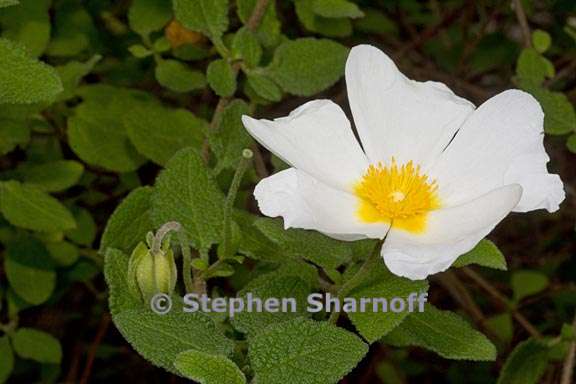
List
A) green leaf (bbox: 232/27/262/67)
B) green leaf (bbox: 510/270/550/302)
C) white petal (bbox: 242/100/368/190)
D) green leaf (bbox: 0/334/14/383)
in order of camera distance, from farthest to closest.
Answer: green leaf (bbox: 510/270/550/302), green leaf (bbox: 0/334/14/383), green leaf (bbox: 232/27/262/67), white petal (bbox: 242/100/368/190)

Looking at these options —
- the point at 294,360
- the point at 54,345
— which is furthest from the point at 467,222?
the point at 54,345

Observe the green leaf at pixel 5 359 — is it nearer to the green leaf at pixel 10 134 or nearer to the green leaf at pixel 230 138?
the green leaf at pixel 10 134

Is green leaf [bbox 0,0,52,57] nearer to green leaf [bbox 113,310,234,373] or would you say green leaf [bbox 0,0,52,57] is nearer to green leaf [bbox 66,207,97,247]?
green leaf [bbox 66,207,97,247]

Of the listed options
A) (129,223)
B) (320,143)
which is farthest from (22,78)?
(320,143)

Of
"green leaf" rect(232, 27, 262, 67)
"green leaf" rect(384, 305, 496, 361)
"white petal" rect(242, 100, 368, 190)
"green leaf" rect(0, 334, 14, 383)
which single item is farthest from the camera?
"green leaf" rect(0, 334, 14, 383)

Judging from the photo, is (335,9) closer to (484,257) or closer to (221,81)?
(221,81)

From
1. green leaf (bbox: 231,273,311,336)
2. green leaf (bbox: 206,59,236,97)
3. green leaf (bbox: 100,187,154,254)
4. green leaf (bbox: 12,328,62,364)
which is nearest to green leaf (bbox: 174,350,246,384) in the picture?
green leaf (bbox: 231,273,311,336)
